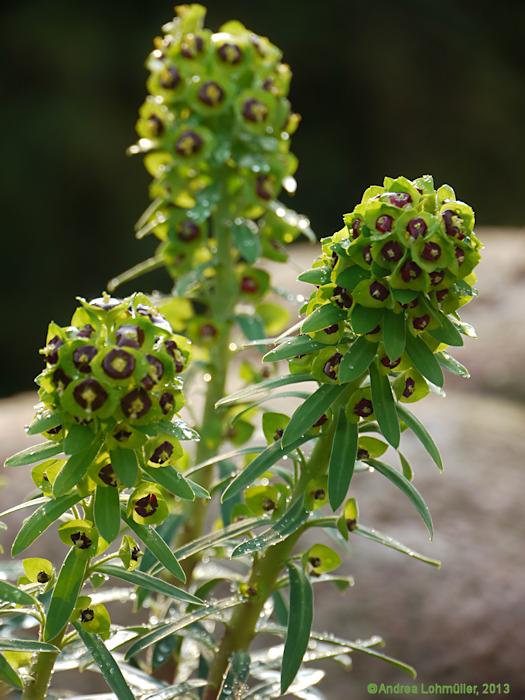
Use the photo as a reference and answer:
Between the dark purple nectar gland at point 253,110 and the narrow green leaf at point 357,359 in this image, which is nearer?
the narrow green leaf at point 357,359

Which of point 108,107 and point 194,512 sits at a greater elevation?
point 108,107

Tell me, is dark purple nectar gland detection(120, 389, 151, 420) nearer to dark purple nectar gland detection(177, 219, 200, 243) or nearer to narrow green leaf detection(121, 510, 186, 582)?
narrow green leaf detection(121, 510, 186, 582)

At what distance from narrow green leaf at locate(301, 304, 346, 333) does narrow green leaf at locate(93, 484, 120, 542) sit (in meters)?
0.23

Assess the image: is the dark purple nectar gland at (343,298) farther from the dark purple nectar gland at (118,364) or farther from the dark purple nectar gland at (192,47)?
the dark purple nectar gland at (192,47)

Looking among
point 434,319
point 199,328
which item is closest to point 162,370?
point 434,319

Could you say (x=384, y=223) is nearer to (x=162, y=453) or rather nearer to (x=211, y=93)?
(x=162, y=453)

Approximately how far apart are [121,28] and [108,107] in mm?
654

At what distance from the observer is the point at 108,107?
22.6ft

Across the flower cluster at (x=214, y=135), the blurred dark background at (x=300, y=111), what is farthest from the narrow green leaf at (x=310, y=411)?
the blurred dark background at (x=300, y=111)

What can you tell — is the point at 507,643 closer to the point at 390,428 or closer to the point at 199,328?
the point at 199,328

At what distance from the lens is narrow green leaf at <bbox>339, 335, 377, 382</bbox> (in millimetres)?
926

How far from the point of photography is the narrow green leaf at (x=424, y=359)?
94 cm

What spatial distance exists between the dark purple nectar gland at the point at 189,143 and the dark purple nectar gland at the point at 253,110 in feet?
0.25

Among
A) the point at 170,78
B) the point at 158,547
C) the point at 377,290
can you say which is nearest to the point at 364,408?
the point at 377,290
